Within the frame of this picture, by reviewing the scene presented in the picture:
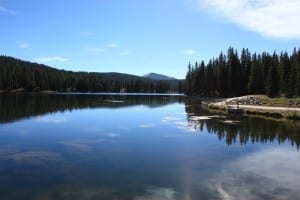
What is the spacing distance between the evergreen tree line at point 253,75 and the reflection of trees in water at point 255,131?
1562 inches

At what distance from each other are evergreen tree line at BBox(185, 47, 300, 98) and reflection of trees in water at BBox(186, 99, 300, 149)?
3968 cm

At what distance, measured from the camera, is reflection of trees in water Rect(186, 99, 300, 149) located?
3200cm

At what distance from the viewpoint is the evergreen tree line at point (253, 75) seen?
85.8 meters

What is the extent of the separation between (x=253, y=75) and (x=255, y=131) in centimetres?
6354

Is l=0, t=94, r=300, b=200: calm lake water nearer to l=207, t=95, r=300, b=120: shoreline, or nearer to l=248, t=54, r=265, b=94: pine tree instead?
l=207, t=95, r=300, b=120: shoreline

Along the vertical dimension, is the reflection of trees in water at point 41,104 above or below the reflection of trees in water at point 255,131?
above

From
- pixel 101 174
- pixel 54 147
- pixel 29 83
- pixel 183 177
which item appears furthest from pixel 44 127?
pixel 29 83

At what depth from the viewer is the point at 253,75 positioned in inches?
3841

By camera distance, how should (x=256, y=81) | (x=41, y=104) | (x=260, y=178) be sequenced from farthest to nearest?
(x=256, y=81) < (x=41, y=104) < (x=260, y=178)

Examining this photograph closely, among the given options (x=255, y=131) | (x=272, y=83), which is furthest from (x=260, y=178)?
(x=272, y=83)

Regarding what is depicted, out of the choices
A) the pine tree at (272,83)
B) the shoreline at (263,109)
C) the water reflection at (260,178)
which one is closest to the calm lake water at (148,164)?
the water reflection at (260,178)

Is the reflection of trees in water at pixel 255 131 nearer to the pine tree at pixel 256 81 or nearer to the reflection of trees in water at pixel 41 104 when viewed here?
the reflection of trees in water at pixel 41 104

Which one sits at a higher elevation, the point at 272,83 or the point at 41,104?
the point at 272,83

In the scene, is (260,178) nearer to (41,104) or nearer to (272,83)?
(41,104)
